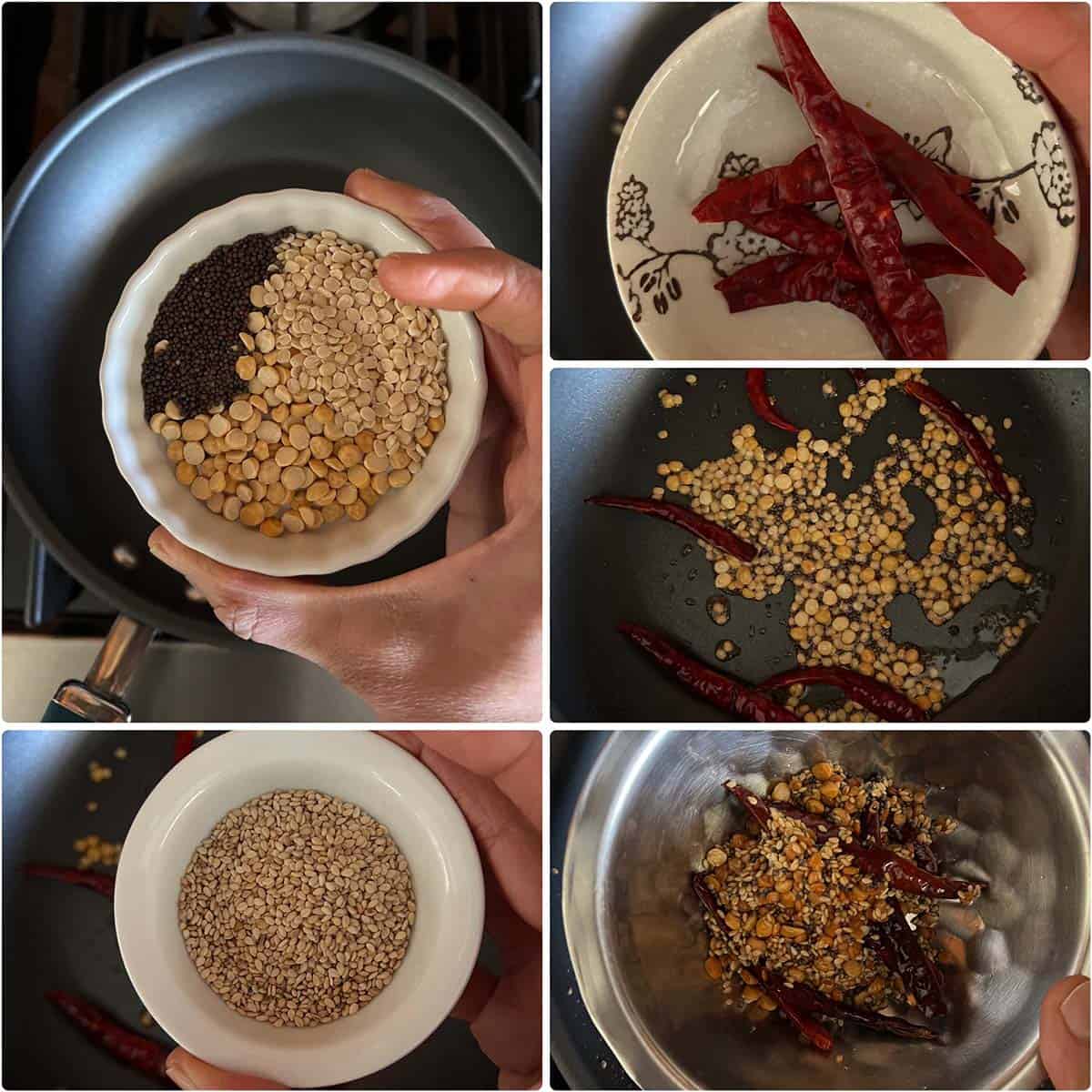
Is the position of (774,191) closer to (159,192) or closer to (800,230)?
(800,230)

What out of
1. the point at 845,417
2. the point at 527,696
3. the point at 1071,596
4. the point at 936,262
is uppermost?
the point at 936,262

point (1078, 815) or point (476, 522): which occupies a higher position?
point (476, 522)

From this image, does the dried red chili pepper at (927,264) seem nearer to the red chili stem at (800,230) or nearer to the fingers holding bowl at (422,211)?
the red chili stem at (800,230)

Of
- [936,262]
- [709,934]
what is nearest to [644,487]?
[936,262]

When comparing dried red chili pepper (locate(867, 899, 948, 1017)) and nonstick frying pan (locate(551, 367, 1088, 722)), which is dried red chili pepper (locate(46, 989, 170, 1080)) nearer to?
nonstick frying pan (locate(551, 367, 1088, 722))

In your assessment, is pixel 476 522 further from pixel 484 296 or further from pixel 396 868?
pixel 396 868

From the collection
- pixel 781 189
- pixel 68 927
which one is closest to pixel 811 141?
pixel 781 189

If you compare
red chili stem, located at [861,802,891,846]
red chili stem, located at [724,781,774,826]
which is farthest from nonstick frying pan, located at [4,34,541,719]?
red chili stem, located at [861,802,891,846]
